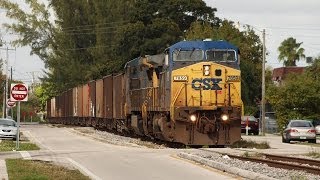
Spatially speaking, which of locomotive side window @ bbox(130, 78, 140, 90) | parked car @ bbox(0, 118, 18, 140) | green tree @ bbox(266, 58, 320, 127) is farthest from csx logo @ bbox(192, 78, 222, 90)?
green tree @ bbox(266, 58, 320, 127)

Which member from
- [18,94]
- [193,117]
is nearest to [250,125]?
[193,117]

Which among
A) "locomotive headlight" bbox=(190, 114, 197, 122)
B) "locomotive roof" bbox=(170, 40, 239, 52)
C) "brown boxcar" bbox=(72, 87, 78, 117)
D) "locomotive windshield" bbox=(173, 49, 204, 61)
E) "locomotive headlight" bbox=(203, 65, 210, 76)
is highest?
"locomotive roof" bbox=(170, 40, 239, 52)

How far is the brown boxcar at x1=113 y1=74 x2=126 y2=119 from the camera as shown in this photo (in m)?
40.9

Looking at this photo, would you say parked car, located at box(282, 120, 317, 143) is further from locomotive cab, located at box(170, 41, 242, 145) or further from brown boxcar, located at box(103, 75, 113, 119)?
locomotive cab, located at box(170, 41, 242, 145)

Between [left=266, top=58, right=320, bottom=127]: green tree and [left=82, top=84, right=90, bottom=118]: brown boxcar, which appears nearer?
[left=266, top=58, right=320, bottom=127]: green tree

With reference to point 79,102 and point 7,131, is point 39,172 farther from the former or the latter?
point 79,102

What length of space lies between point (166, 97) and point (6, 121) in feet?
59.0

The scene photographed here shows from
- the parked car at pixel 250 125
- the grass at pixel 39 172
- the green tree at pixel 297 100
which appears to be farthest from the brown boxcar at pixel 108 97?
the grass at pixel 39 172

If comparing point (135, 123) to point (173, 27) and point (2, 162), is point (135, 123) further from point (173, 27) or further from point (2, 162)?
point (173, 27)

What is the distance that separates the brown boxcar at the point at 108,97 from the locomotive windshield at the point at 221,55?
17874 mm

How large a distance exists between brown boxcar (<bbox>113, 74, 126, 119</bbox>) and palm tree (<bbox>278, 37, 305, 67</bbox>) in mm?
65967

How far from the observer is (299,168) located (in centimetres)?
1978

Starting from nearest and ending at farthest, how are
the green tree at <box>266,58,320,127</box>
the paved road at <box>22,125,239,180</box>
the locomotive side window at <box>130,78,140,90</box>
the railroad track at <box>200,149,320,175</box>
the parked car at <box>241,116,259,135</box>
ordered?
the paved road at <box>22,125,239,180</box>
the railroad track at <box>200,149,320,175</box>
the locomotive side window at <box>130,78,140,90</box>
the green tree at <box>266,58,320,127</box>
the parked car at <box>241,116,259,135</box>

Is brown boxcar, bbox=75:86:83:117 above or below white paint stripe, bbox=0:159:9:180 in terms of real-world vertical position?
above
